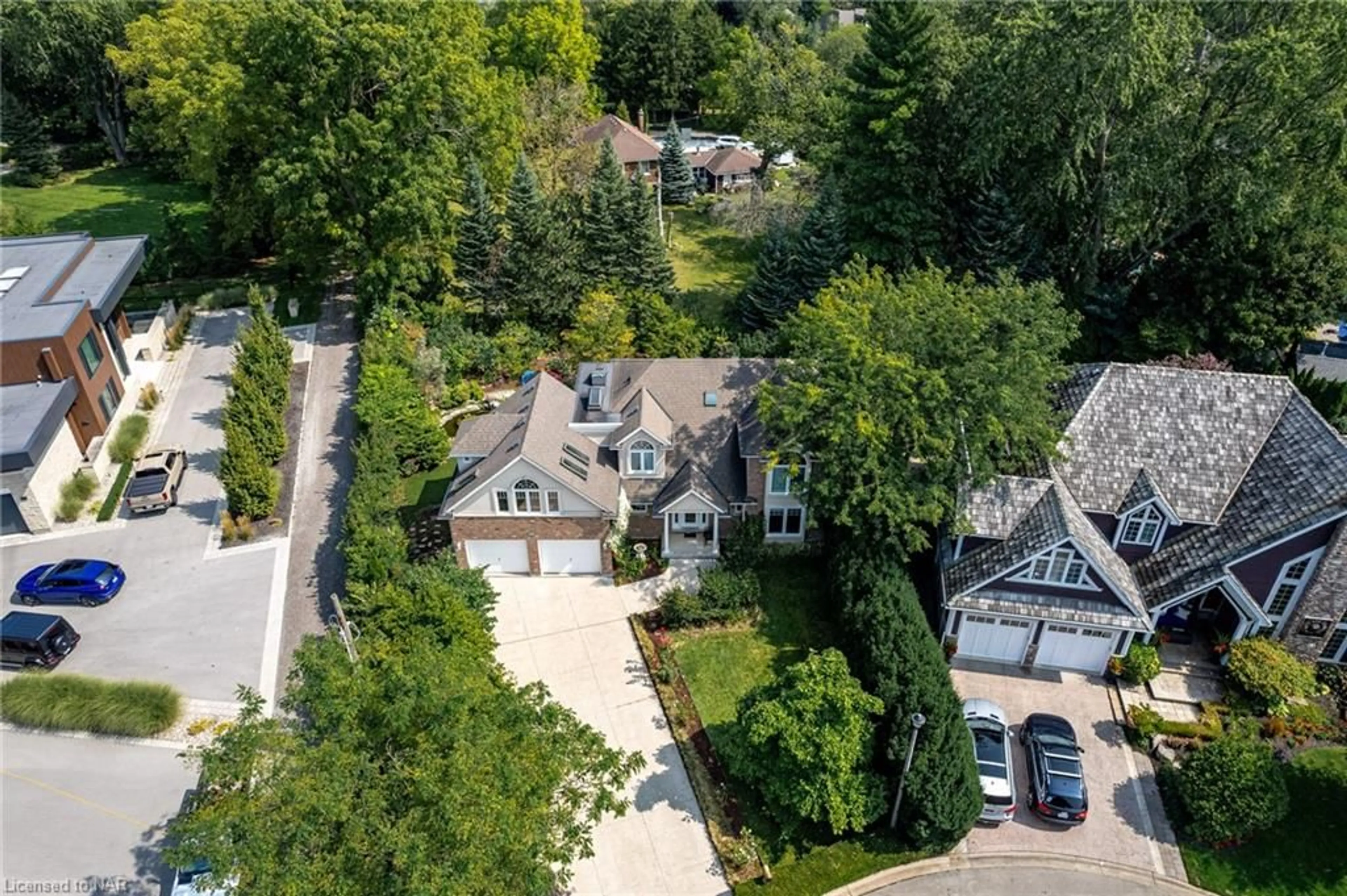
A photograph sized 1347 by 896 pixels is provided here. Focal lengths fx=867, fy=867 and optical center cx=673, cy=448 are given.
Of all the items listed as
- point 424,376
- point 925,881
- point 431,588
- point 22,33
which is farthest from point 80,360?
point 22,33

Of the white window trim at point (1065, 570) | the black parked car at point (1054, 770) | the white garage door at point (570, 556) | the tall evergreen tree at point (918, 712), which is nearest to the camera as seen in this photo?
the tall evergreen tree at point (918, 712)

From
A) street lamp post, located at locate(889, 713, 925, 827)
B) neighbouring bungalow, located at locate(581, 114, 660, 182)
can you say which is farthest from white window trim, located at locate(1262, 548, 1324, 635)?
neighbouring bungalow, located at locate(581, 114, 660, 182)

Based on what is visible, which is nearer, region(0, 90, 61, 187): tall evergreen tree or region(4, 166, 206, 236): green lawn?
region(4, 166, 206, 236): green lawn

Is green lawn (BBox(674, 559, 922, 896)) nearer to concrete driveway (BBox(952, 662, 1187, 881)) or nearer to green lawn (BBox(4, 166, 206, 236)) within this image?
concrete driveway (BBox(952, 662, 1187, 881))

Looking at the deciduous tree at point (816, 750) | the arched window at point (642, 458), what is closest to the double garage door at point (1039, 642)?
the deciduous tree at point (816, 750)

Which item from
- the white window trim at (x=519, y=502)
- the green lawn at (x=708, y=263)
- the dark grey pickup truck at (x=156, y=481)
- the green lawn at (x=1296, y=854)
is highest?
the white window trim at (x=519, y=502)

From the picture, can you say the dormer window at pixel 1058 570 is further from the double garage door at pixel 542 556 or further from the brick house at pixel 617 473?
the double garage door at pixel 542 556
